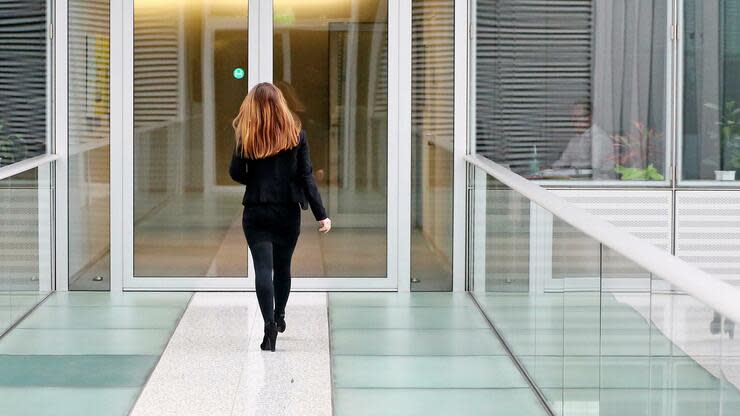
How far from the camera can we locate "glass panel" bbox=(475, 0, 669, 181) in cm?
994

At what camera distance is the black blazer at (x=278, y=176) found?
7758 mm

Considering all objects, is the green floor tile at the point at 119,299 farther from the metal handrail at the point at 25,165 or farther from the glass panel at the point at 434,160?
the glass panel at the point at 434,160

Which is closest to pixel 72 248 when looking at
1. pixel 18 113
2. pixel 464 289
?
pixel 18 113

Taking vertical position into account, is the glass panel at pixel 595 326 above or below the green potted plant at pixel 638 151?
below

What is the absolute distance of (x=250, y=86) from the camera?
→ 10.1 metres

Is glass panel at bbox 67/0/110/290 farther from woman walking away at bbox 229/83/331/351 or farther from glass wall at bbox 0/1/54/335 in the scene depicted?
woman walking away at bbox 229/83/331/351

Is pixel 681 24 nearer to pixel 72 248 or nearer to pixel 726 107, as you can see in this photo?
pixel 726 107

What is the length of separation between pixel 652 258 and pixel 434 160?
5.59m

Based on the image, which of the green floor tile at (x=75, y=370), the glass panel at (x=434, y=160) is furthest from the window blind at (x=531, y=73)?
the green floor tile at (x=75, y=370)

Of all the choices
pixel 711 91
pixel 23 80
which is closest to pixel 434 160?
pixel 711 91

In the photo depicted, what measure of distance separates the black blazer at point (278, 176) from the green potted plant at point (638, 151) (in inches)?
116

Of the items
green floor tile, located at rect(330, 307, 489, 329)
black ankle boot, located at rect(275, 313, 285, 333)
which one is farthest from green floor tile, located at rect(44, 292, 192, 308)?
black ankle boot, located at rect(275, 313, 285, 333)

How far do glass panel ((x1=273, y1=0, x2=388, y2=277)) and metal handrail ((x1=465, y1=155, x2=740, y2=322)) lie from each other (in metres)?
2.57

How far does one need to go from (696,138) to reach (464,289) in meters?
1.88
